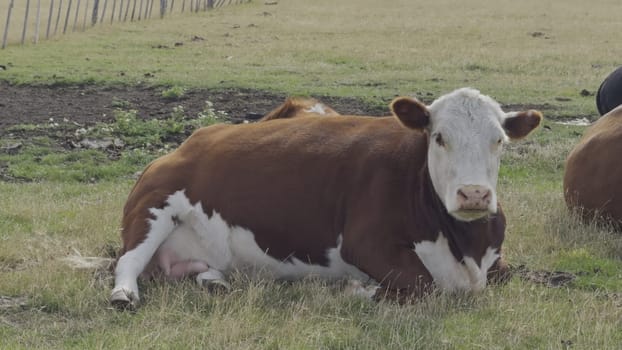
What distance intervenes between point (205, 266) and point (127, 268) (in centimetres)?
59

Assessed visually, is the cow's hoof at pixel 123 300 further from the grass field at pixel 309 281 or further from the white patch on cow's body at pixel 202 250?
the white patch on cow's body at pixel 202 250

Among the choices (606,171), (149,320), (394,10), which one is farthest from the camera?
(394,10)

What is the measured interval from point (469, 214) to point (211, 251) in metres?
2.03

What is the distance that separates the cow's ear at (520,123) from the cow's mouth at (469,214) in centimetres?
74

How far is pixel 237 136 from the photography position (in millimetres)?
7715

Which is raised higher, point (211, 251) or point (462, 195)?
point (462, 195)

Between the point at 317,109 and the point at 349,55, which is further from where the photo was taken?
the point at 349,55

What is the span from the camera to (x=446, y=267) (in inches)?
265

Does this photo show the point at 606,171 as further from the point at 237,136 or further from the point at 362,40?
the point at 362,40

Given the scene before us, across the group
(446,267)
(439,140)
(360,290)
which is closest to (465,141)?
(439,140)

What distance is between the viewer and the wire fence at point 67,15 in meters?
30.7

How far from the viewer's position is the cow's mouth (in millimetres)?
6260

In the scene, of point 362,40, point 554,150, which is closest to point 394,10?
point 362,40

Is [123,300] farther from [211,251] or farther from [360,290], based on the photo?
[360,290]
